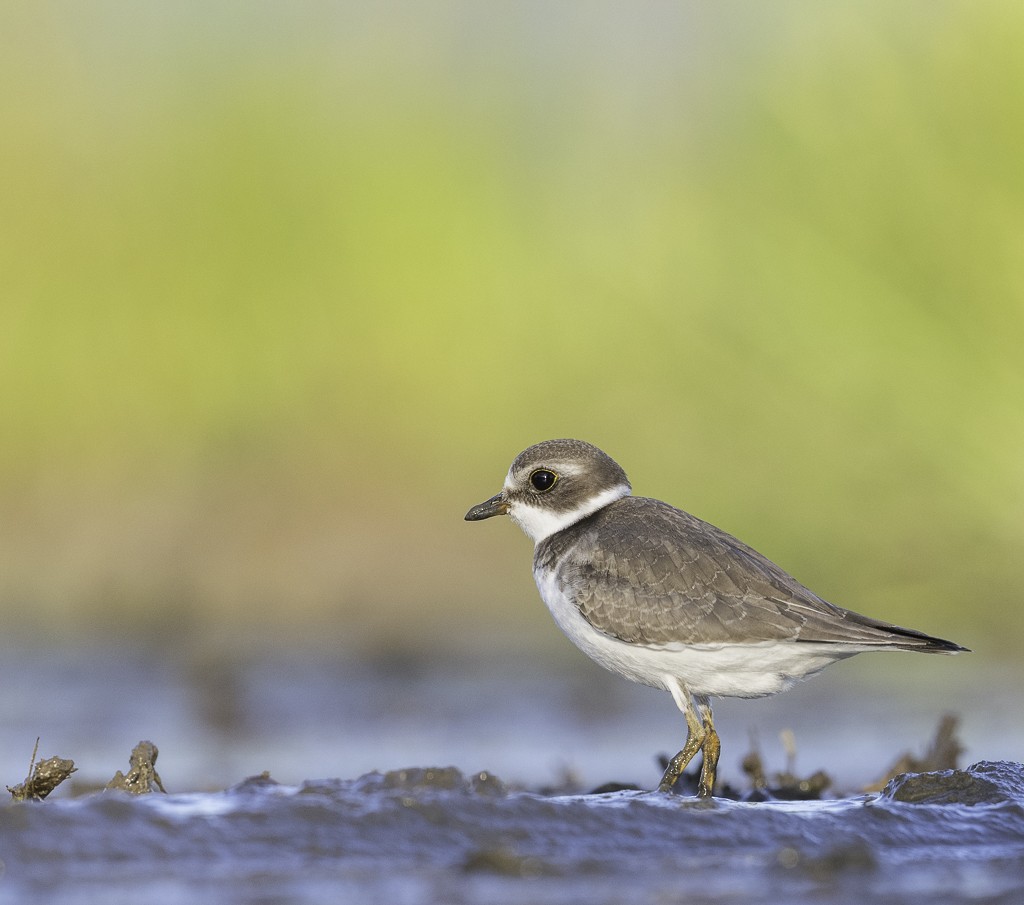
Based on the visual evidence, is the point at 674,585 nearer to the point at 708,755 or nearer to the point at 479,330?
the point at 708,755

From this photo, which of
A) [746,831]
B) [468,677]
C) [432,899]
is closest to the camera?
[432,899]

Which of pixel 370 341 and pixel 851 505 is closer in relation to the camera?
pixel 851 505

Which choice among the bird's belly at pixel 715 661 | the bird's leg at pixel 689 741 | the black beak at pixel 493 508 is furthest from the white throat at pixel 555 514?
the bird's leg at pixel 689 741

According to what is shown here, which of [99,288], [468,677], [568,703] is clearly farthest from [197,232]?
[568,703]

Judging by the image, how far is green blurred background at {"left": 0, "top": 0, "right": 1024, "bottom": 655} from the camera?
9398 mm

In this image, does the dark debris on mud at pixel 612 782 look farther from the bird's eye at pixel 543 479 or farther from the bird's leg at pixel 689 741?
the bird's eye at pixel 543 479

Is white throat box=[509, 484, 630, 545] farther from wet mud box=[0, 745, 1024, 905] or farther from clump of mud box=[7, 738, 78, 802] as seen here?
clump of mud box=[7, 738, 78, 802]

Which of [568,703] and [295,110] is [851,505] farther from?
[295,110]

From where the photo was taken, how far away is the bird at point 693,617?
5.75m

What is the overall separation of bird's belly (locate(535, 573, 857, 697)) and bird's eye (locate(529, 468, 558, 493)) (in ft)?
2.47

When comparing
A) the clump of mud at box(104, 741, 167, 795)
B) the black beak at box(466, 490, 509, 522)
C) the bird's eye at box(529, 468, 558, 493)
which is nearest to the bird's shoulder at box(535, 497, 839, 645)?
the bird's eye at box(529, 468, 558, 493)

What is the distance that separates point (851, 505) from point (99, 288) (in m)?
5.87

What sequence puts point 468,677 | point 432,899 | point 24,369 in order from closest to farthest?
point 432,899 → point 468,677 → point 24,369

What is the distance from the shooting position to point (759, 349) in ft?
32.1
